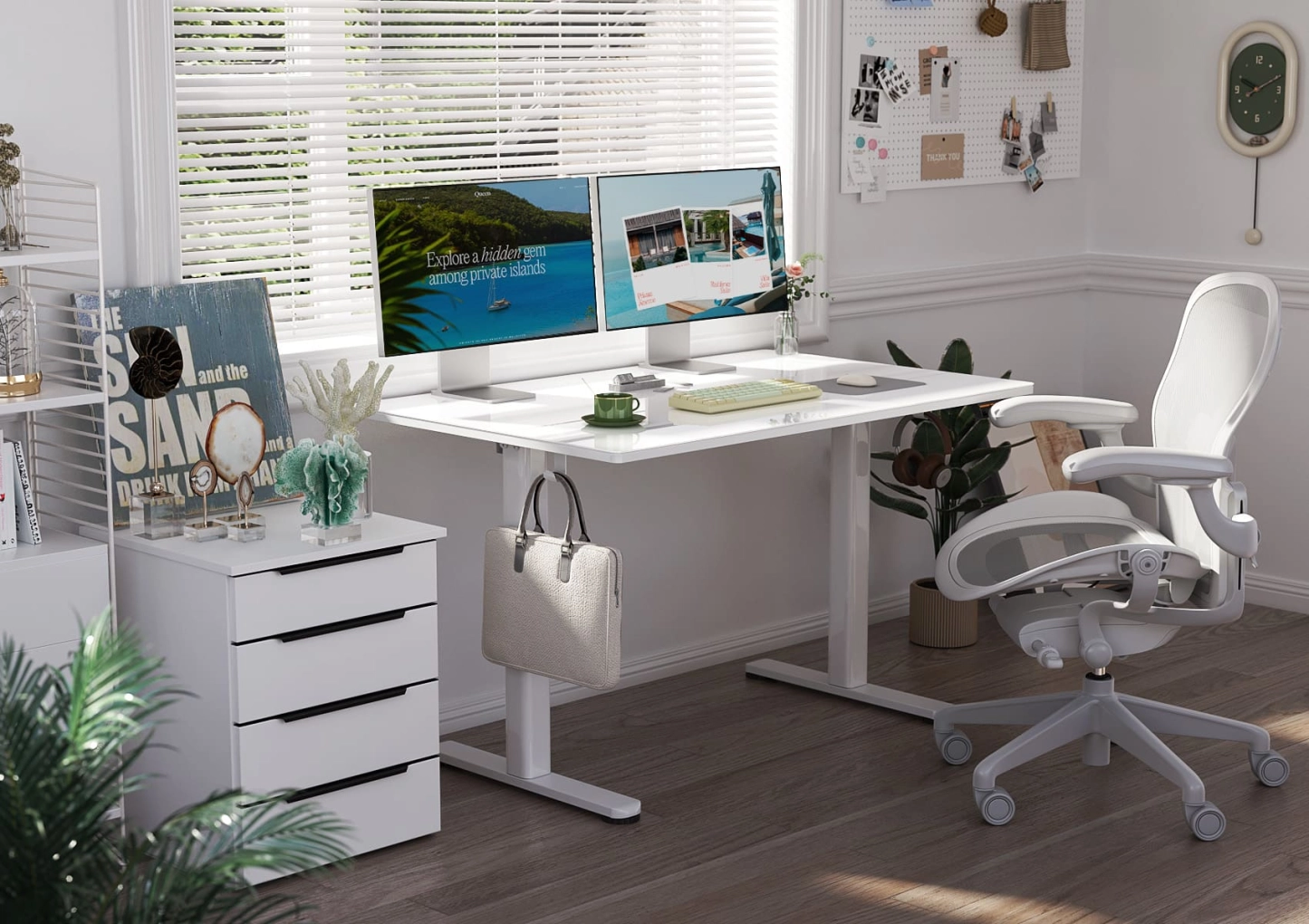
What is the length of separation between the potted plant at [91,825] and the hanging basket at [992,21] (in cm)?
359

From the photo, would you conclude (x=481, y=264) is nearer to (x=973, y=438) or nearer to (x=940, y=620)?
(x=973, y=438)

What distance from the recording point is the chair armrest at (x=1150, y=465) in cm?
273

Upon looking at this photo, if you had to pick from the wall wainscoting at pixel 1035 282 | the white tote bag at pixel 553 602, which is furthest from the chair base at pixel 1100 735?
the wall wainscoting at pixel 1035 282

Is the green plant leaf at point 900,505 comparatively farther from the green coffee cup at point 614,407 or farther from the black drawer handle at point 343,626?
the black drawer handle at point 343,626

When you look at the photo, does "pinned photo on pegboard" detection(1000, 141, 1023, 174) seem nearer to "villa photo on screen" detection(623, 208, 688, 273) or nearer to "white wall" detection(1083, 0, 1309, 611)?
"white wall" detection(1083, 0, 1309, 611)

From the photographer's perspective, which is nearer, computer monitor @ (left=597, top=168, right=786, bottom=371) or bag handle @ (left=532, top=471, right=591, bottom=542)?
bag handle @ (left=532, top=471, right=591, bottom=542)

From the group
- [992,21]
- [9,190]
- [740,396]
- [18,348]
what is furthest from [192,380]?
[992,21]

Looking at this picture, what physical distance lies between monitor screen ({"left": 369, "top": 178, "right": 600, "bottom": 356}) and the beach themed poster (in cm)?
24

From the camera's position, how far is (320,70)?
10.6 ft

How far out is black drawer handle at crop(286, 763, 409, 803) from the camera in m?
2.75

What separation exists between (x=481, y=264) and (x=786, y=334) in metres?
0.90

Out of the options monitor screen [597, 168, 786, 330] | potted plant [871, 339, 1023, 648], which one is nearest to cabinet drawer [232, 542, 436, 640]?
monitor screen [597, 168, 786, 330]

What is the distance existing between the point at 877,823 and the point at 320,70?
1809 millimetres

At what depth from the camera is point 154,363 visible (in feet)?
9.25
